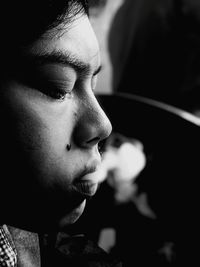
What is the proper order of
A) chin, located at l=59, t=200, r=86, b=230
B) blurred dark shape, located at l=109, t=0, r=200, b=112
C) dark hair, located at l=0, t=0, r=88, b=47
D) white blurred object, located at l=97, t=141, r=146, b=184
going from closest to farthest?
dark hair, located at l=0, t=0, r=88, b=47, chin, located at l=59, t=200, r=86, b=230, white blurred object, located at l=97, t=141, r=146, b=184, blurred dark shape, located at l=109, t=0, r=200, b=112

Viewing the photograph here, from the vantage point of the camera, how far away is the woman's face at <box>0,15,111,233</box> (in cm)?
57

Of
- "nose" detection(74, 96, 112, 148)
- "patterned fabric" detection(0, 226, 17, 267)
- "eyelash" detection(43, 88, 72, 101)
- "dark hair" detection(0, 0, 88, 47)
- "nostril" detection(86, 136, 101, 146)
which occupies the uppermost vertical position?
"dark hair" detection(0, 0, 88, 47)

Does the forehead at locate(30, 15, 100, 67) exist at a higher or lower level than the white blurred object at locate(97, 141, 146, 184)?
higher

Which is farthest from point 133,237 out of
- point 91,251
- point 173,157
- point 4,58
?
point 4,58

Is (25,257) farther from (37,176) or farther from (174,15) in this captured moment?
(174,15)

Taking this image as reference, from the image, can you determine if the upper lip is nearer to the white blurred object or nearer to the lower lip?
the lower lip

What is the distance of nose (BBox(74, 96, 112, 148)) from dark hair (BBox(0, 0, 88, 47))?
0.53ft

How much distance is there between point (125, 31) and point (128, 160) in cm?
136

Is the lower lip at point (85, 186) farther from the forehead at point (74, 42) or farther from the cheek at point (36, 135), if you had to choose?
the forehead at point (74, 42)

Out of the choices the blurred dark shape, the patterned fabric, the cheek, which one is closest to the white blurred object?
the patterned fabric

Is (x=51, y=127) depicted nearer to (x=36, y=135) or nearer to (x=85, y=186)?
(x=36, y=135)

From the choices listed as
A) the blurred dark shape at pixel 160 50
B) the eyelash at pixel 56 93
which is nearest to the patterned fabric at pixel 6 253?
the eyelash at pixel 56 93

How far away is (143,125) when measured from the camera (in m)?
1.21

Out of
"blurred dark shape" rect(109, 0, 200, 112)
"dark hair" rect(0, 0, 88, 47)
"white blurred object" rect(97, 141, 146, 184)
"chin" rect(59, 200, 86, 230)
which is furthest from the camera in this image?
"blurred dark shape" rect(109, 0, 200, 112)
